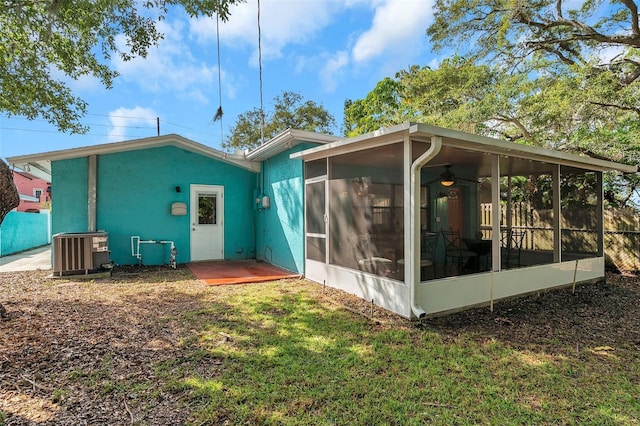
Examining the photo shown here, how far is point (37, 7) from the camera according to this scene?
582cm

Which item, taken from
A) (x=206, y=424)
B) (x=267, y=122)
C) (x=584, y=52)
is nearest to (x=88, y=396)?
(x=206, y=424)

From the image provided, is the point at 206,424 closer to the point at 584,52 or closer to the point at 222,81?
the point at 222,81

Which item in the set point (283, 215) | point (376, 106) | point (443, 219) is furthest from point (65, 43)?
point (376, 106)

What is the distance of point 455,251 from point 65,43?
29.4ft

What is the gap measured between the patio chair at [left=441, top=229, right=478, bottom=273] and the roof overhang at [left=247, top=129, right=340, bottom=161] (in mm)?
2981

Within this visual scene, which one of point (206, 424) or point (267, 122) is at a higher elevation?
point (267, 122)

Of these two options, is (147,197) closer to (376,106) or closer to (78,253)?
(78,253)

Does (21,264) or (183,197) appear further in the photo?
(183,197)

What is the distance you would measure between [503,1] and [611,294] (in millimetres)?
8024

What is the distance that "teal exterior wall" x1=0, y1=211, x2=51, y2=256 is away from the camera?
1037 cm

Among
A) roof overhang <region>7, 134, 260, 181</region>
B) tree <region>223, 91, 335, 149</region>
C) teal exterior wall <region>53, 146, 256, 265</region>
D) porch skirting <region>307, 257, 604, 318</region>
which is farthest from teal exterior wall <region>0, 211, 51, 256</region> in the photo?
tree <region>223, 91, 335, 149</region>

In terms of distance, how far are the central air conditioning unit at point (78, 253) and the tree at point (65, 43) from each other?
10.5 feet

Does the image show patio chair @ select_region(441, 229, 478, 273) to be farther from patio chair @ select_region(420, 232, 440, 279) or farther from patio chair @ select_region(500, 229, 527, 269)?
patio chair @ select_region(500, 229, 527, 269)

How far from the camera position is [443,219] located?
21.2 feet
